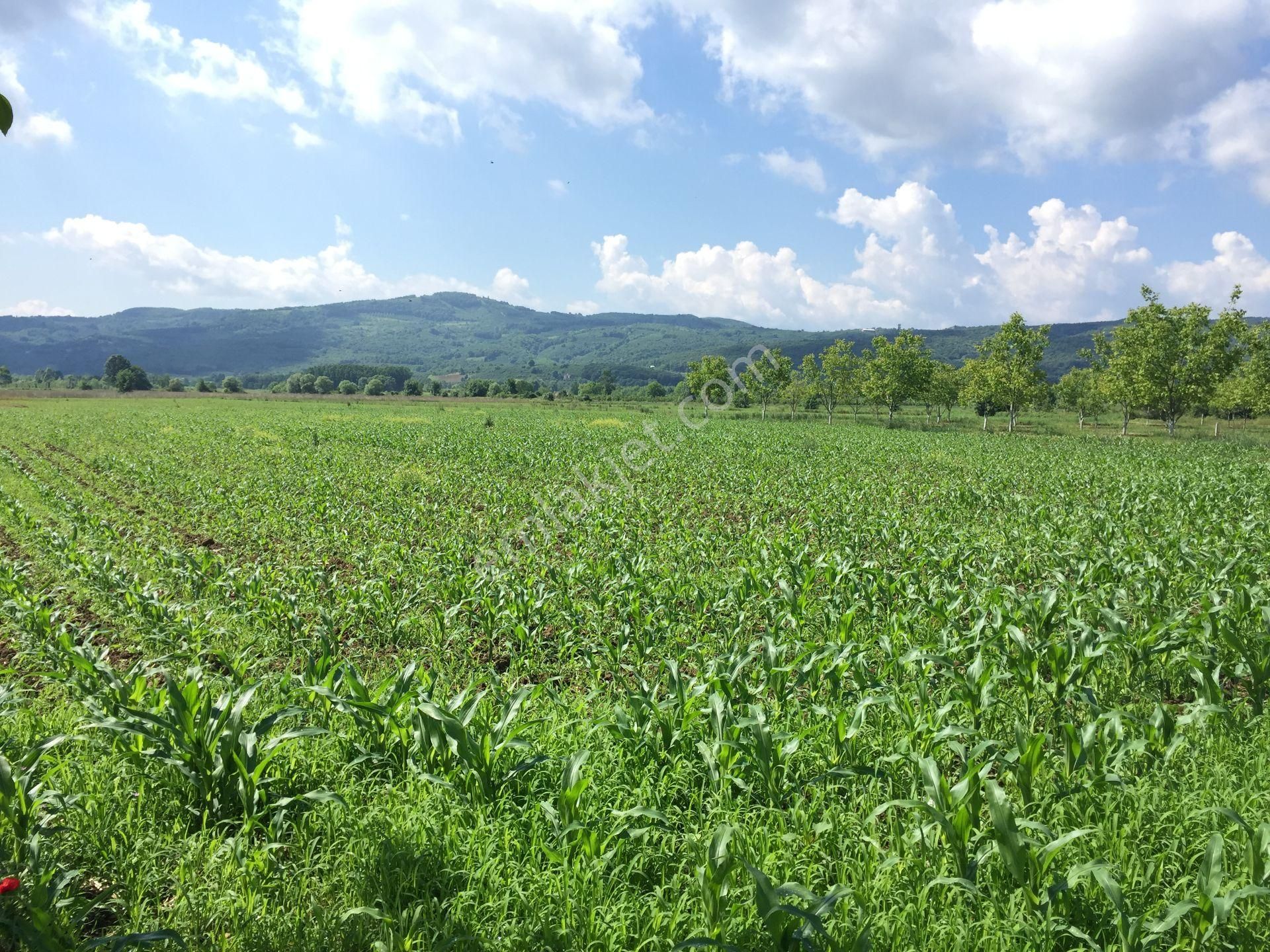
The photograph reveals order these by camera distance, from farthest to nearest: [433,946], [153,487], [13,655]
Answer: [153,487] < [13,655] < [433,946]

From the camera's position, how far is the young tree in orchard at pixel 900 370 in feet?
171

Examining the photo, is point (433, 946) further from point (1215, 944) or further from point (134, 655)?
point (134, 655)

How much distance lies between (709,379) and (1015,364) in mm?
27284

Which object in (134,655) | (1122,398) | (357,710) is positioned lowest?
(134,655)

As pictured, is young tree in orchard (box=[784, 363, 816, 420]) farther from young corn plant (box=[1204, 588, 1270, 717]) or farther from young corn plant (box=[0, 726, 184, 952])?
young corn plant (box=[0, 726, 184, 952])

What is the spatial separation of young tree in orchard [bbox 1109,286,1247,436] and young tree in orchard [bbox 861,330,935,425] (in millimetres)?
14715

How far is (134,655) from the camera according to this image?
6.38 metres

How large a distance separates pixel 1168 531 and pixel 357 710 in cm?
1317

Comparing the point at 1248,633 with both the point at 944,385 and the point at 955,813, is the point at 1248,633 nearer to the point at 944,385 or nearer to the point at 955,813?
the point at 955,813

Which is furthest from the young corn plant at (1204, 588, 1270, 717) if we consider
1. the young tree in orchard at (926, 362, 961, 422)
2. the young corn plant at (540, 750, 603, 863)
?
the young tree in orchard at (926, 362, 961, 422)

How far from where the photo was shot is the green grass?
282cm

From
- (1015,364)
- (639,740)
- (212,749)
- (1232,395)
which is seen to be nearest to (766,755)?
(639,740)

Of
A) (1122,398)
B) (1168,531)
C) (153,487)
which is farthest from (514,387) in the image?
(1168,531)

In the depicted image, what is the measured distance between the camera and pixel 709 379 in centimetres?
6338
